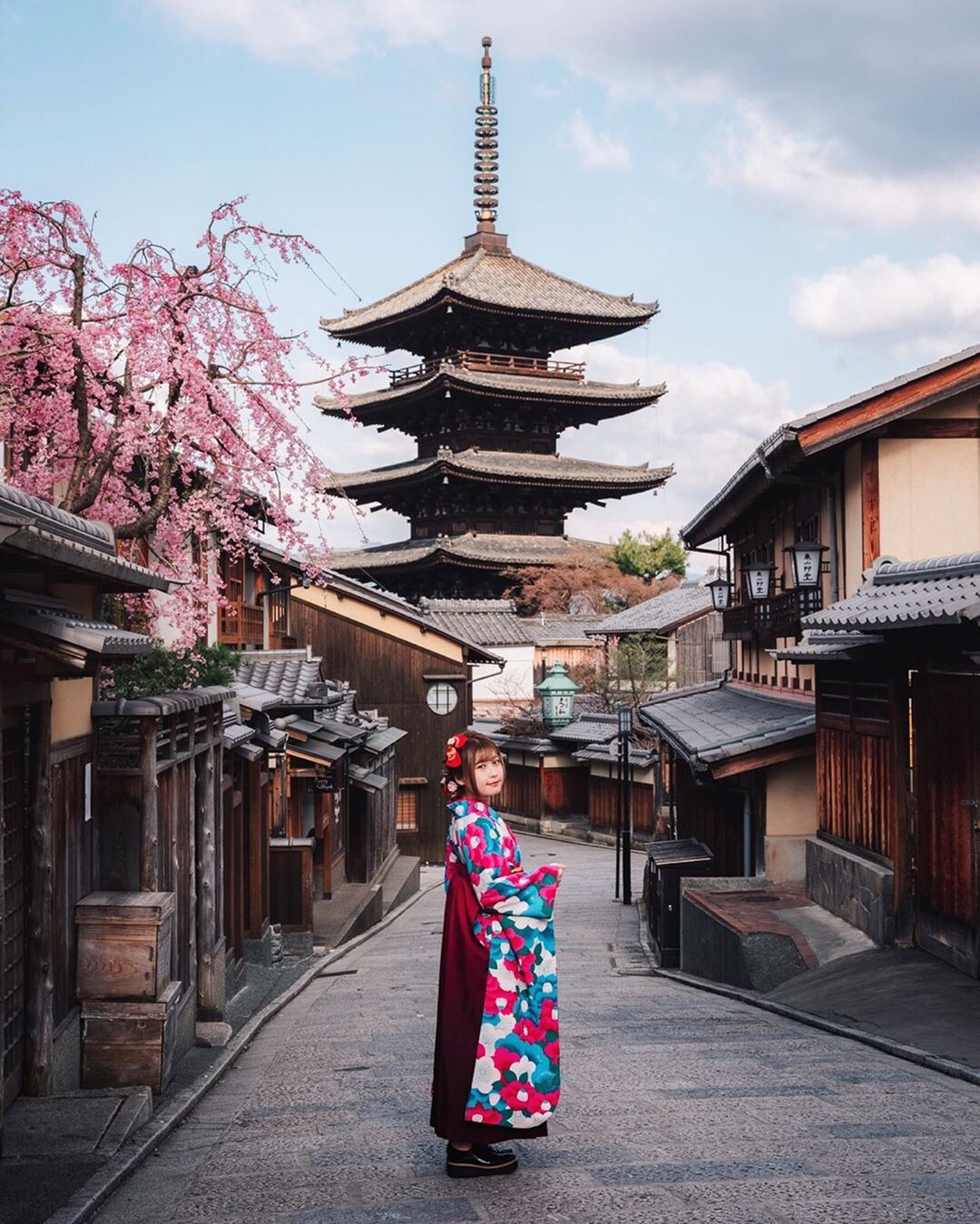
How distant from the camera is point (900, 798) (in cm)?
1103

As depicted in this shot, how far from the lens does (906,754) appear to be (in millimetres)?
11086

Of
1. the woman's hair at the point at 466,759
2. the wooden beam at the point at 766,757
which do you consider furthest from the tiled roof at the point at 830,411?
the woman's hair at the point at 466,759

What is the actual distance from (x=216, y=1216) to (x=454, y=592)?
42981mm

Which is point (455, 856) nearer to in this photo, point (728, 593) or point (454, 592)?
point (728, 593)

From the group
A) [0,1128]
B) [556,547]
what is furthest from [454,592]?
[0,1128]

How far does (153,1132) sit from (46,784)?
1.73 m

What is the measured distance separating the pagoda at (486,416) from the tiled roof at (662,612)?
314cm

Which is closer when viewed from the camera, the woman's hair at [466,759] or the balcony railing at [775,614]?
the woman's hair at [466,759]

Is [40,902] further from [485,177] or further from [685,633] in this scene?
[485,177]

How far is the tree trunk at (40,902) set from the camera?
655cm

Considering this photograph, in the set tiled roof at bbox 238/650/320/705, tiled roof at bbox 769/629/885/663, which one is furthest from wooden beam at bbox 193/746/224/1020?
tiled roof at bbox 238/650/320/705

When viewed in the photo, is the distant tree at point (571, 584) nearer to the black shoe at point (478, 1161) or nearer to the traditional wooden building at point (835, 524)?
the traditional wooden building at point (835, 524)

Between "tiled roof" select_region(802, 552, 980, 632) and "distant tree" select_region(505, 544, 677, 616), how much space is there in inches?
1360

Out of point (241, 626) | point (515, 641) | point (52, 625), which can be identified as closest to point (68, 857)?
point (52, 625)
